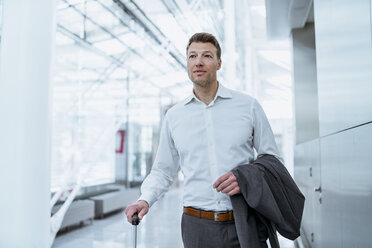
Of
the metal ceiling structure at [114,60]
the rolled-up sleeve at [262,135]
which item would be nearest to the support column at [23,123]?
the rolled-up sleeve at [262,135]

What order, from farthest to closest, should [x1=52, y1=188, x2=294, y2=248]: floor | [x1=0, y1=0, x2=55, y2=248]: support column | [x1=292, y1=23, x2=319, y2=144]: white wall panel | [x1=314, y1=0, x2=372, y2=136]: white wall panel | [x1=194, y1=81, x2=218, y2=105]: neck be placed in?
1. [x1=292, y1=23, x2=319, y2=144]: white wall panel
2. [x1=52, y1=188, x2=294, y2=248]: floor
3. [x1=0, y1=0, x2=55, y2=248]: support column
4. [x1=194, y1=81, x2=218, y2=105]: neck
5. [x1=314, y1=0, x2=372, y2=136]: white wall panel

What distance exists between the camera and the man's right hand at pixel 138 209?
202 centimetres

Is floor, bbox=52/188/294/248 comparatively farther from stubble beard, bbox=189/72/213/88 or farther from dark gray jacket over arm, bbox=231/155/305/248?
stubble beard, bbox=189/72/213/88

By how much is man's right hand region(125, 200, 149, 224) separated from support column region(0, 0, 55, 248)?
73.8 inches

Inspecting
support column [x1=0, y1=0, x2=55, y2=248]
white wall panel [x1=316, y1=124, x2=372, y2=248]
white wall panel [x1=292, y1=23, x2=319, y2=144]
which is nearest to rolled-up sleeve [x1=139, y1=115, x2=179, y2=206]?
white wall panel [x1=316, y1=124, x2=372, y2=248]

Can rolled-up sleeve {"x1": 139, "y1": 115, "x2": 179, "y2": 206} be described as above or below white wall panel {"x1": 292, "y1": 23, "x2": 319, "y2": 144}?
below

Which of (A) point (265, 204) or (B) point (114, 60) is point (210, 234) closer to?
(A) point (265, 204)

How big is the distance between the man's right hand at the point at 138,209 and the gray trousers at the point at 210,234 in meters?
0.35

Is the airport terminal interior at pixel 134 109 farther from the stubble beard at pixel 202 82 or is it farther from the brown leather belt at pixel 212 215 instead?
the stubble beard at pixel 202 82

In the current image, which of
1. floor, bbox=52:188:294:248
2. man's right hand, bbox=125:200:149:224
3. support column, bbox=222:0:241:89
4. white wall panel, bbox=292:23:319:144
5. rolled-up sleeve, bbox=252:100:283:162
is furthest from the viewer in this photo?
support column, bbox=222:0:241:89

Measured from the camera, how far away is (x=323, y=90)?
327cm

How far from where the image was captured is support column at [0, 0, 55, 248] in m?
3.43

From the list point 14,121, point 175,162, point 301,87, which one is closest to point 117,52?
point 301,87

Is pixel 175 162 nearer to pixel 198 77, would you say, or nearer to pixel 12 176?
pixel 198 77
